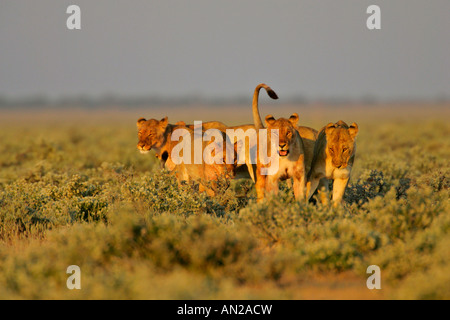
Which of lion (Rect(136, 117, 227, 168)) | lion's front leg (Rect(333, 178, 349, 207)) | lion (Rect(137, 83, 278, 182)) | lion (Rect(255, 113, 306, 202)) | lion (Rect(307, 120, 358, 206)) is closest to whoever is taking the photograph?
lion (Rect(255, 113, 306, 202))

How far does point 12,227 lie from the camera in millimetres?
9266

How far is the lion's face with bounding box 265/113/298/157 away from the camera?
8609mm

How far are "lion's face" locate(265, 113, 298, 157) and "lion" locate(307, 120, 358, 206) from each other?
23.4 inches

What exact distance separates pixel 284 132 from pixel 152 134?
151 inches

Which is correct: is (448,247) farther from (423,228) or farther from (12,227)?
(12,227)

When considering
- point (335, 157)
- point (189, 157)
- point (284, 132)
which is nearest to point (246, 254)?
point (284, 132)

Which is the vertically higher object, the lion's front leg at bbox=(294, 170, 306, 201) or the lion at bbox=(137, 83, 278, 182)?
the lion at bbox=(137, 83, 278, 182)

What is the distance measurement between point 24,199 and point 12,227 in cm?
190

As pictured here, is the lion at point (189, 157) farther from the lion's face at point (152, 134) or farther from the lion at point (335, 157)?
the lion at point (335, 157)

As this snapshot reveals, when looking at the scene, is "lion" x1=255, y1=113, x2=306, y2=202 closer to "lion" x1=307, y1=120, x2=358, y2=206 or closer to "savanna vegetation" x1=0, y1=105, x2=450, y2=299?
"lion" x1=307, y1=120, x2=358, y2=206

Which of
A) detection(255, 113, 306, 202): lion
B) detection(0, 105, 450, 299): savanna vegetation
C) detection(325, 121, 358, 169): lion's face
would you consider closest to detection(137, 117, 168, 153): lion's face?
detection(0, 105, 450, 299): savanna vegetation
